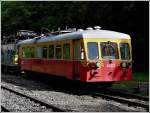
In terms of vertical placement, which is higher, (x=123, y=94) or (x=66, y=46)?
(x=66, y=46)

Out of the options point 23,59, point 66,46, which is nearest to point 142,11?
point 23,59

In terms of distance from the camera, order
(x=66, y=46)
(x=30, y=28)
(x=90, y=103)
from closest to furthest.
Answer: (x=90, y=103) → (x=66, y=46) → (x=30, y=28)

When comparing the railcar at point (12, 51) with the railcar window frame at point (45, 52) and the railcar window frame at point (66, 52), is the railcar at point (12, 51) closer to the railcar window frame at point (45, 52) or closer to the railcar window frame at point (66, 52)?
the railcar window frame at point (45, 52)

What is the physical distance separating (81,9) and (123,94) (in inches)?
724

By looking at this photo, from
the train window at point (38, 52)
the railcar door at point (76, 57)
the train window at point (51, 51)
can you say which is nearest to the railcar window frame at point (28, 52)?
the train window at point (38, 52)

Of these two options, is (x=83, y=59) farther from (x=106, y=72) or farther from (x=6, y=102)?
(x=6, y=102)

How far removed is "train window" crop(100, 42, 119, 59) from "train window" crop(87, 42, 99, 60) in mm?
257

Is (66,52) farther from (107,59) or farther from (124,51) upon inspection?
(124,51)

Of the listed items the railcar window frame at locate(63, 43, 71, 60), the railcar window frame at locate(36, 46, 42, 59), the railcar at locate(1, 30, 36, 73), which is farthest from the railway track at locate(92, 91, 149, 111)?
the railcar at locate(1, 30, 36, 73)

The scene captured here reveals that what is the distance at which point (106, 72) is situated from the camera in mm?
17500

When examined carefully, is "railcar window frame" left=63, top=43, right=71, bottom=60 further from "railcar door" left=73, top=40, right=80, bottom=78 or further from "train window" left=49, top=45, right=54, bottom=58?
"train window" left=49, top=45, right=54, bottom=58

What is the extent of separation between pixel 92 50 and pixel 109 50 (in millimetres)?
764

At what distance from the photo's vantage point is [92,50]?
17.5m

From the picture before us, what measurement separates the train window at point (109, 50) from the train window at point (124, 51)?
0.86ft
